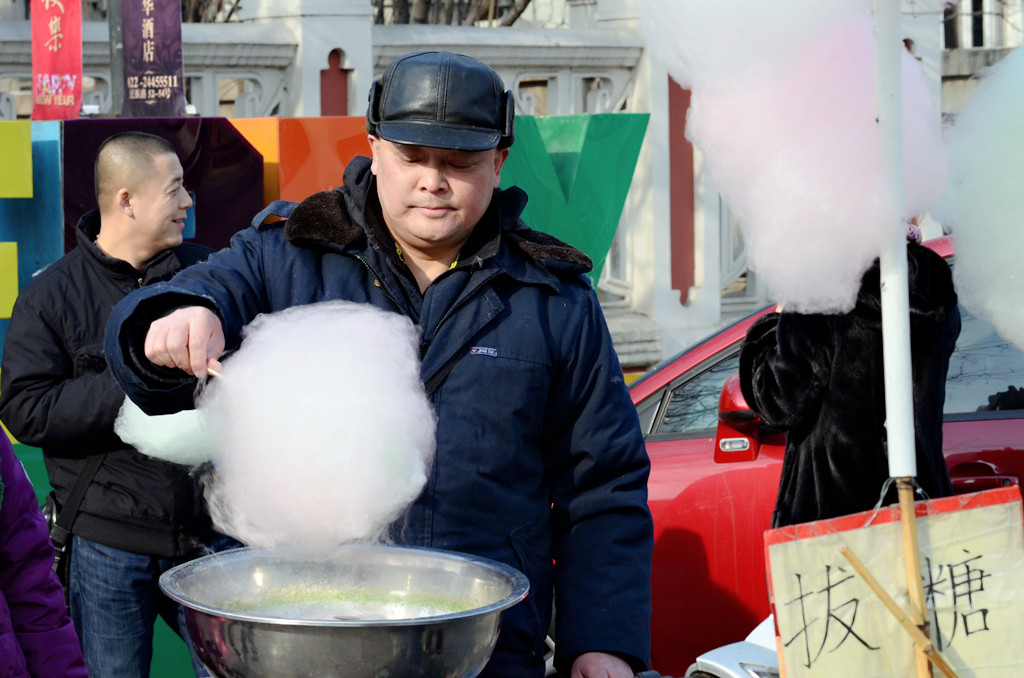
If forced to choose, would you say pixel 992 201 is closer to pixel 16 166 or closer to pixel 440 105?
pixel 440 105

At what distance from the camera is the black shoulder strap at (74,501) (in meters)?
3.18

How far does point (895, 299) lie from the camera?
183 centimetres

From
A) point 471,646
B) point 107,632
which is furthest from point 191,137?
point 471,646

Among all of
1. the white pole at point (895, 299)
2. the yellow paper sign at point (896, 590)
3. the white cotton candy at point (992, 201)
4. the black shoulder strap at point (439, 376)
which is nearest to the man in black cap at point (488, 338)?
the black shoulder strap at point (439, 376)

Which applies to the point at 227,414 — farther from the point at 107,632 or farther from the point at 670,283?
the point at 670,283

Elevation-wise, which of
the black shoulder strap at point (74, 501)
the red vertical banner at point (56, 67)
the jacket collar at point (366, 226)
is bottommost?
the black shoulder strap at point (74, 501)

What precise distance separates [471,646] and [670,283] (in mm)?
6172

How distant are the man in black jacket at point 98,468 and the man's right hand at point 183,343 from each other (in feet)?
4.43

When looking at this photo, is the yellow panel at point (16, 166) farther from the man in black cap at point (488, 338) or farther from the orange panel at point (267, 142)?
the man in black cap at point (488, 338)

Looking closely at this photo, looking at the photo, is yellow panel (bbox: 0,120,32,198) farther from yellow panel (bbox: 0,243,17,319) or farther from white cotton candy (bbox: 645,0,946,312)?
white cotton candy (bbox: 645,0,946,312)

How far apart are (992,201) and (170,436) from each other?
6.13ft

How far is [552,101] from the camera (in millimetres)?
7500

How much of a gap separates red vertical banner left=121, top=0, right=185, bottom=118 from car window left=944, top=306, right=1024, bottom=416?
313cm

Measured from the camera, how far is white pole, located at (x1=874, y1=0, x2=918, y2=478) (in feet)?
5.92
